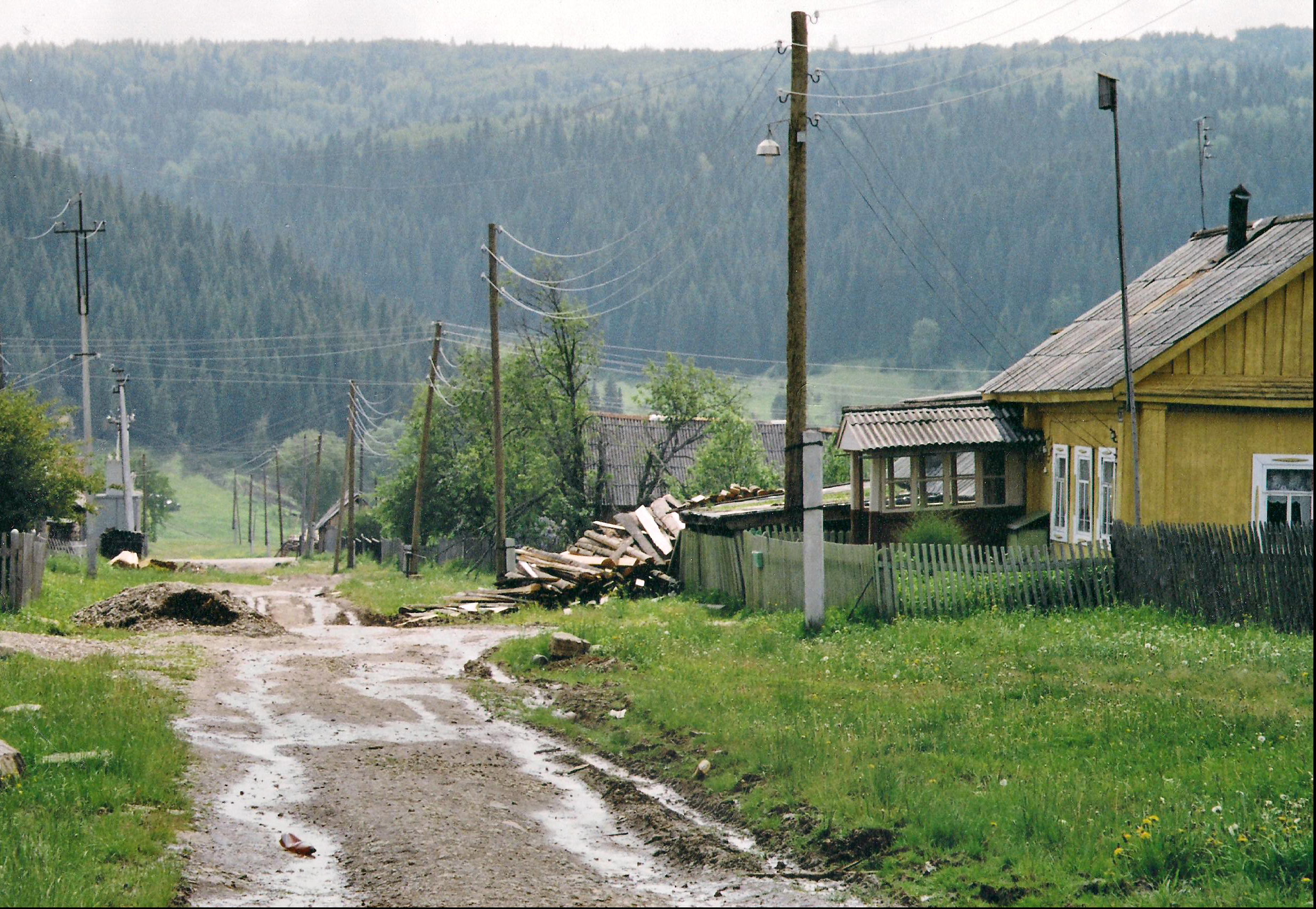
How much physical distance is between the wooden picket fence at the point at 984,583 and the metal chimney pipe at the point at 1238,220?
32.1ft

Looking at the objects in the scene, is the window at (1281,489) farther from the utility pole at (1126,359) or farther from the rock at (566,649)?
the rock at (566,649)

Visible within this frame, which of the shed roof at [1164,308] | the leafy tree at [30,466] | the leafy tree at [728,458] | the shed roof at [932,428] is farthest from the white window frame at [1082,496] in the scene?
the leafy tree at [30,466]

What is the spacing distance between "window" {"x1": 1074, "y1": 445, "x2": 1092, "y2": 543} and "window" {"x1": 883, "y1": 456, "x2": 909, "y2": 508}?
348 cm

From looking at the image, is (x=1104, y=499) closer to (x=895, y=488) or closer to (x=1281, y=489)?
(x=1281, y=489)

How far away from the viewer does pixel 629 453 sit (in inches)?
2303

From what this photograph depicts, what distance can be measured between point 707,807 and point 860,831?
5.86ft

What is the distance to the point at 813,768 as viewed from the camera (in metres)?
10.7

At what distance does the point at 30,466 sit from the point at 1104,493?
27607 mm

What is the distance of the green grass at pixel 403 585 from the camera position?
1296 inches

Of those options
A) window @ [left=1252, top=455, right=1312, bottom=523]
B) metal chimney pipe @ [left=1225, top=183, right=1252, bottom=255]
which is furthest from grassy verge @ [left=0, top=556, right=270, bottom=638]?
metal chimney pipe @ [left=1225, top=183, right=1252, bottom=255]

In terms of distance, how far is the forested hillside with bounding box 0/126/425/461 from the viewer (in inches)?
6043

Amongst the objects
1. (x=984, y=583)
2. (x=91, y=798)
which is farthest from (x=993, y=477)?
(x=91, y=798)

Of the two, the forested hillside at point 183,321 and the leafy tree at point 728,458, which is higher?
the forested hillside at point 183,321

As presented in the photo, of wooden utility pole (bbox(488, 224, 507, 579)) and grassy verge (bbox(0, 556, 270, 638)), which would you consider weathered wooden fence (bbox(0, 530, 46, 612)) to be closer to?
grassy verge (bbox(0, 556, 270, 638))
